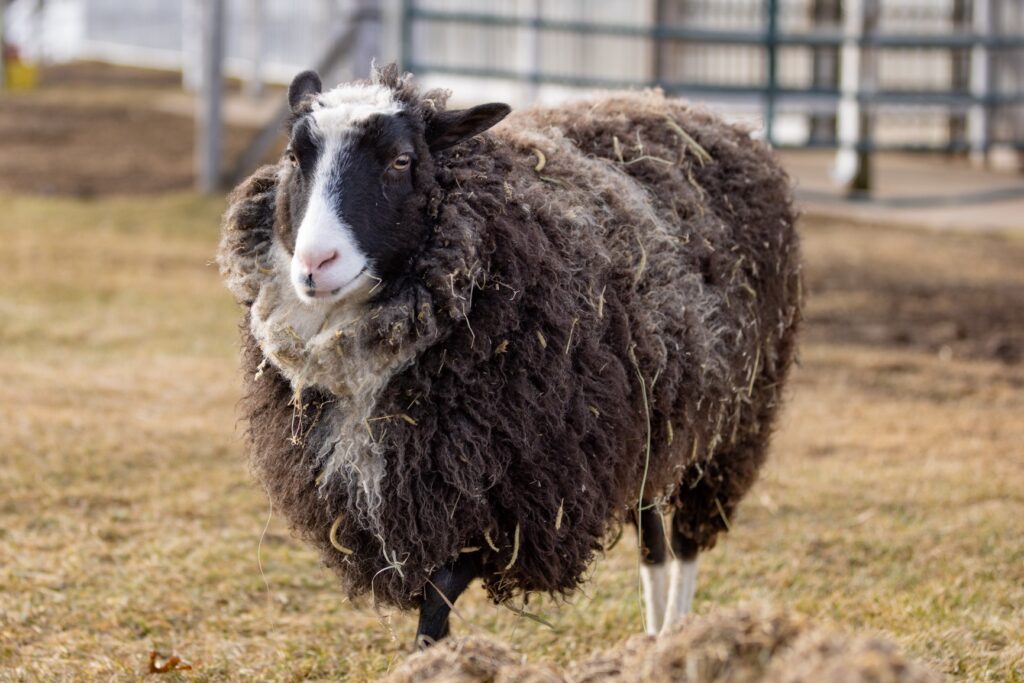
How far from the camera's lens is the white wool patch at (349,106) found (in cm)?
369

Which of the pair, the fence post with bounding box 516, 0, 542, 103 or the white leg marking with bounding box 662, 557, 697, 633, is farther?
the fence post with bounding box 516, 0, 542, 103

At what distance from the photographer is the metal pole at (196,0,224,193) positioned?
46.6 ft

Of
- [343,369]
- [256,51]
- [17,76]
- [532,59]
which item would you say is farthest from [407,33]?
[17,76]

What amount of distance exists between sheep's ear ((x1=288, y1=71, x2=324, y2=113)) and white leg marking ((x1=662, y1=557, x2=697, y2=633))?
86.7 inches

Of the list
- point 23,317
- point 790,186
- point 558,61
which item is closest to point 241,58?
point 558,61

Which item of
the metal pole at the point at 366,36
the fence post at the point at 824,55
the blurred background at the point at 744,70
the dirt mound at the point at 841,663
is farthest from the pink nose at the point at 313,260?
the fence post at the point at 824,55

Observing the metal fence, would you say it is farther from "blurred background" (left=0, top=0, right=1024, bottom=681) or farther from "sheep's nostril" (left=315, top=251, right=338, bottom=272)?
"sheep's nostril" (left=315, top=251, right=338, bottom=272)

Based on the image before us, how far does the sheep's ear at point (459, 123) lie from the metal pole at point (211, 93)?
11.1 m

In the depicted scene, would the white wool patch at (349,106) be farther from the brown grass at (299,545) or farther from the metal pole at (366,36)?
the metal pole at (366,36)

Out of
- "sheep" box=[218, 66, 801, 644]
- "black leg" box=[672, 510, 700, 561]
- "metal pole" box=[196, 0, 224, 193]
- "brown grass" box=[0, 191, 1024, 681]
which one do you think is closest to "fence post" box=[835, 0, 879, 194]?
"brown grass" box=[0, 191, 1024, 681]

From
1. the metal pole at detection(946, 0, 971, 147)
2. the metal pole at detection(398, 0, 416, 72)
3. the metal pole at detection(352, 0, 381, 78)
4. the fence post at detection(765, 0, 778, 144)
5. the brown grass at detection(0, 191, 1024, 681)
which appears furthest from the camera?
the metal pole at detection(946, 0, 971, 147)

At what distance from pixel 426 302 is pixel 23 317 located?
22.4ft

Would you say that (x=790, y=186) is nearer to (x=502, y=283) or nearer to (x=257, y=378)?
(x=502, y=283)

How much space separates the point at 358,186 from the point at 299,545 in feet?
8.08
